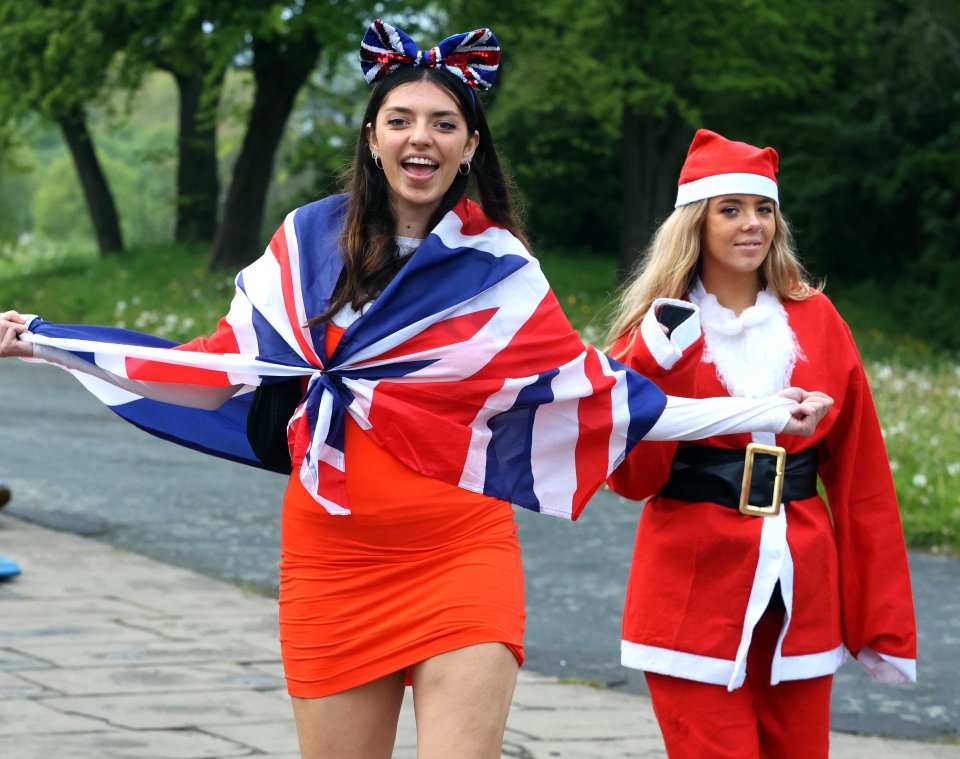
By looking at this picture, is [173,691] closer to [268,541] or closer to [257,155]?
[268,541]

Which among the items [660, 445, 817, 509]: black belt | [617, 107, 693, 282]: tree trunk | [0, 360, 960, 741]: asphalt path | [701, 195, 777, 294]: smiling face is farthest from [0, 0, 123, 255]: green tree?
[660, 445, 817, 509]: black belt

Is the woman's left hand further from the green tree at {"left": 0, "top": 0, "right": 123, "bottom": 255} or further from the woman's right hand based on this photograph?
the green tree at {"left": 0, "top": 0, "right": 123, "bottom": 255}

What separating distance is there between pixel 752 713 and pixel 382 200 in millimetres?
1453

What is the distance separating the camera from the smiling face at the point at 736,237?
3.85m

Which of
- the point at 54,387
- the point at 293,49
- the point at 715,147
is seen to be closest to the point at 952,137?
the point at 293,49

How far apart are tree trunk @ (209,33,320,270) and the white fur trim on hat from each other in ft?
66.0

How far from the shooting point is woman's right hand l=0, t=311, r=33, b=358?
11.9 feet

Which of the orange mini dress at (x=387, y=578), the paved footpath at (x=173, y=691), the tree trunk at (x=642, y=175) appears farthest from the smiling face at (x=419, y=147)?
the tree trunk at (x=642, y=175)

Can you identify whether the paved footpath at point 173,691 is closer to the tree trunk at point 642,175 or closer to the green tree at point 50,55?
the green tree at point 50,55

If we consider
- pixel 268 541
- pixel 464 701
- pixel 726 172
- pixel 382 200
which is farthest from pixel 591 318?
pixel 464 701

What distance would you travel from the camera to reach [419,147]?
11.3 feet

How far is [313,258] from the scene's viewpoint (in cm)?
349

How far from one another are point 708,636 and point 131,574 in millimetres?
4908

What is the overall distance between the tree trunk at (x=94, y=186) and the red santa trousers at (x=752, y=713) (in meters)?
26.4
